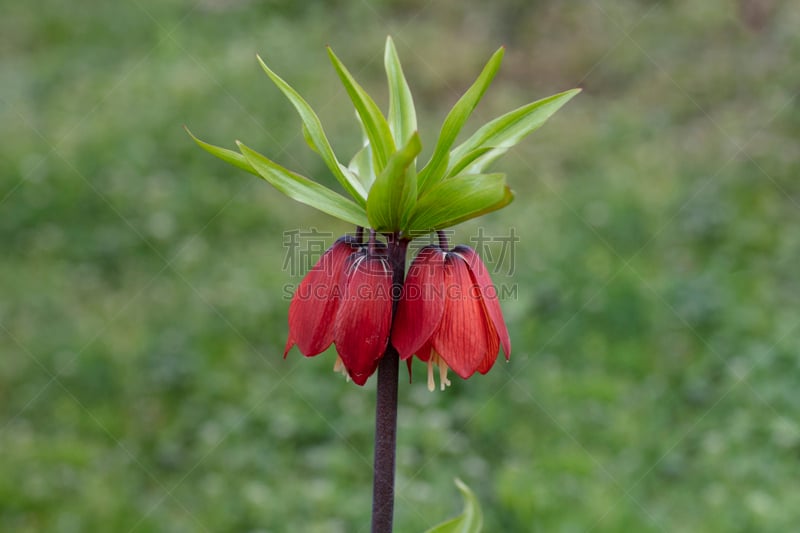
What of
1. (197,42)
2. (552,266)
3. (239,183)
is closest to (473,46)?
(197,42)

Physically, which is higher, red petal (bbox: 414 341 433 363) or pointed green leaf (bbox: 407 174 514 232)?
pointed green leaf (bbox: 407 174 514 232)

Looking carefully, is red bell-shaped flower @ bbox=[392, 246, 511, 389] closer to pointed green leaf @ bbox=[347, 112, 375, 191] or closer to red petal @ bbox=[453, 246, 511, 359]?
red petal @ bbox=[453, 246, 511, 359]

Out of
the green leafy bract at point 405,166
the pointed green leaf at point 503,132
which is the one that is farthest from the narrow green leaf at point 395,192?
the pointed green leaf at point 503,132

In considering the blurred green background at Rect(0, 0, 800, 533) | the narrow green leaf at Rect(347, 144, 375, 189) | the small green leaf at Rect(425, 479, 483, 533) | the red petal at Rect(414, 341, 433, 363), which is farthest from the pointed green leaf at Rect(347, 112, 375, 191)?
the blurred green background at Rect(0, 0, 800, 533)

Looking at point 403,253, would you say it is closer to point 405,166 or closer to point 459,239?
point 405,166

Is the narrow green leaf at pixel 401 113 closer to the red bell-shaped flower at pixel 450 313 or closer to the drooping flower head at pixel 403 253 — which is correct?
the drooping flower head at pixel 403 253

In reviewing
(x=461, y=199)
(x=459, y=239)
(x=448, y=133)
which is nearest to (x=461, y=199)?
(x=461, y=199)
